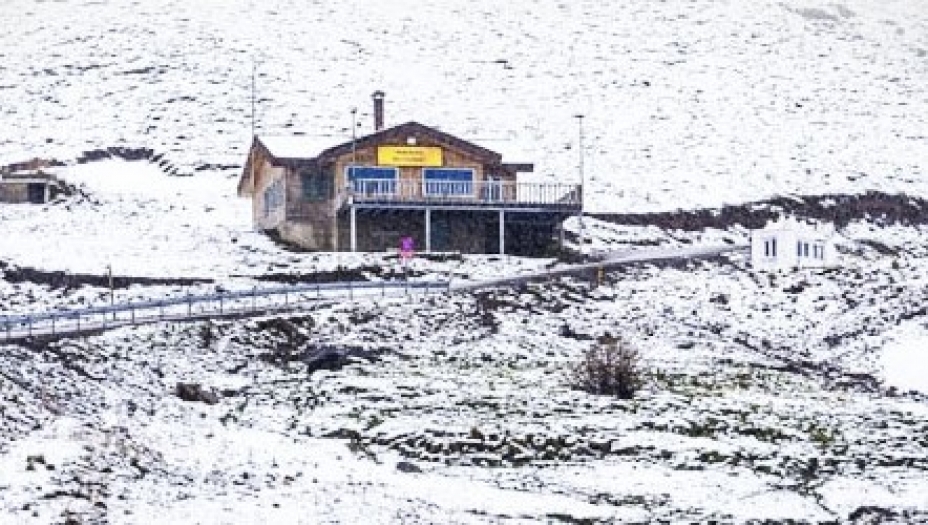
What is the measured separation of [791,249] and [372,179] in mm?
15377

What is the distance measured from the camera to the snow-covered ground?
25.6 meters

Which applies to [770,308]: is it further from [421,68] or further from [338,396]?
[421,68]

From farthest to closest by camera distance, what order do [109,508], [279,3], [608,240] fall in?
[279,3]
[608,240]
[109,508]

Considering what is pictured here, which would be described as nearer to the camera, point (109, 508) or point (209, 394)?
point (109, 508)

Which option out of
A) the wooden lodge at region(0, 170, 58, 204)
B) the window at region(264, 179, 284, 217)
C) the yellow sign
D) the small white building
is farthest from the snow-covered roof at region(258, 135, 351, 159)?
the wooden lodge at region(0, 170, 58, 204)

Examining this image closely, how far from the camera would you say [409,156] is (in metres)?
58.8

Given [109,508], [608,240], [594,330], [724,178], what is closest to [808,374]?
[594,330]

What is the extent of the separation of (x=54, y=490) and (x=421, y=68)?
94472mm

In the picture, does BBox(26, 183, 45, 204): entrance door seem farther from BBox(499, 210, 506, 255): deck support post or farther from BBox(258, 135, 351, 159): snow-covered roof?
BBox(499, 210, 506, 255): deck support post

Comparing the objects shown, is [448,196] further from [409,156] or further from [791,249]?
[791,249]

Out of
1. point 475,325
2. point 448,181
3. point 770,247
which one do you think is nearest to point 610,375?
point 475,325

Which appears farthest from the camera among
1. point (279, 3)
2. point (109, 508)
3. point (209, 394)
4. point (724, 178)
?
point (279, 3)

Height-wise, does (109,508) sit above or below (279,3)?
below

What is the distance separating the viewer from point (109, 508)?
22422 millimetres
